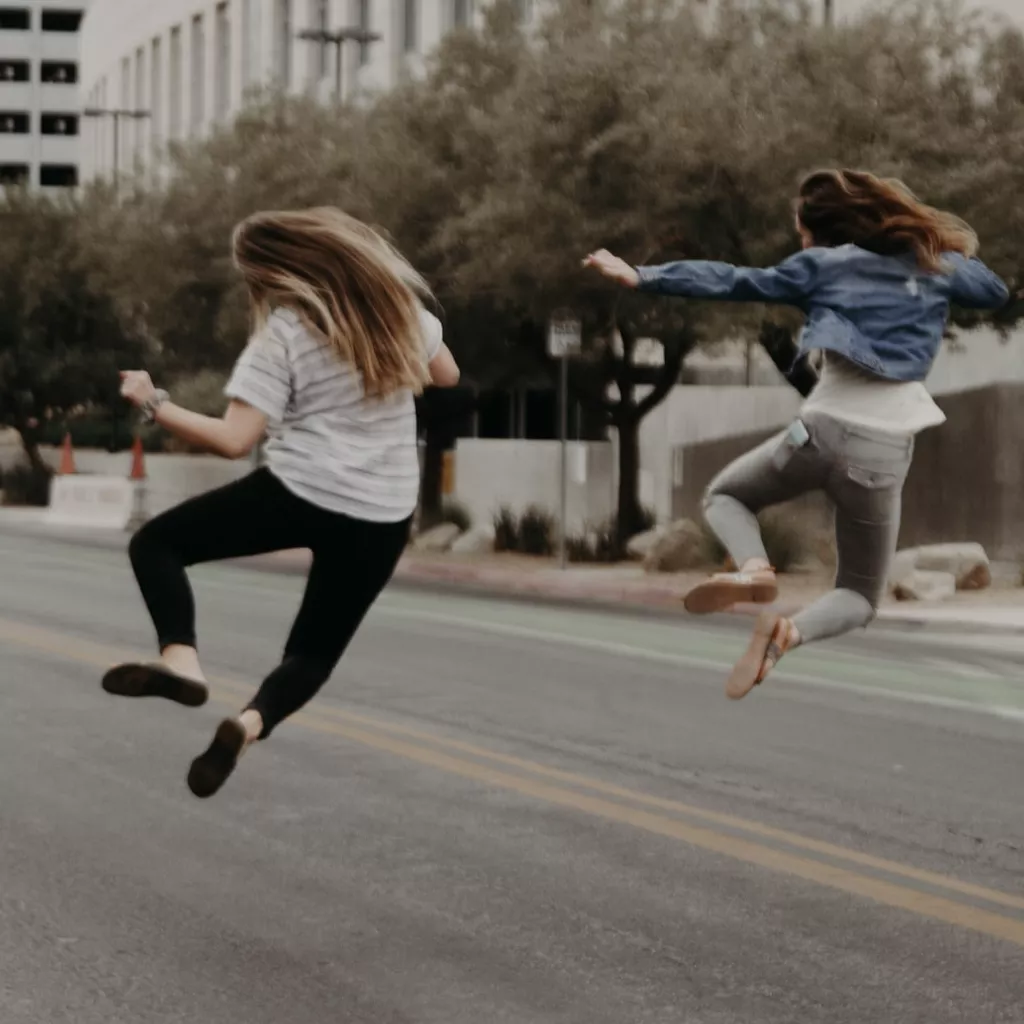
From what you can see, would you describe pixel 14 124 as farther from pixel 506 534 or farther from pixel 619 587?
pixel 619 587

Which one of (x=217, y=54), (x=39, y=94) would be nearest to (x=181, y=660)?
(x=217, y=54)

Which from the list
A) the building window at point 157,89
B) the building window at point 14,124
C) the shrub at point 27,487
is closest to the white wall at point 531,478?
the shrub at point 27,487

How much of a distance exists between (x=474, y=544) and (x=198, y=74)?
114 feet

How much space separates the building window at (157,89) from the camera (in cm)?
6738

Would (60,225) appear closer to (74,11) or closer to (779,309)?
(779,309)

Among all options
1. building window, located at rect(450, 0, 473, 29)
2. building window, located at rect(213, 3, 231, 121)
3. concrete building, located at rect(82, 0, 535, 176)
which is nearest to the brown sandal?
concrete building, located at rect(82, 0, 535, 176)

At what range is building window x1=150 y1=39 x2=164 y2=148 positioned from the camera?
221 ft

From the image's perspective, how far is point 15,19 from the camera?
396 ft

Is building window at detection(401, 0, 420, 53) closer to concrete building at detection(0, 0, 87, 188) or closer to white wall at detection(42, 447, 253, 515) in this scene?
white wall at detection(42, 447, 253, 515)

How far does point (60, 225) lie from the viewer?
48.4 meters

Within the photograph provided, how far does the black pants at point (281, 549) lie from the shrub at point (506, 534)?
25683 mm

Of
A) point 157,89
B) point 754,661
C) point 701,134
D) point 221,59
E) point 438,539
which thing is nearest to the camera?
point 754,661

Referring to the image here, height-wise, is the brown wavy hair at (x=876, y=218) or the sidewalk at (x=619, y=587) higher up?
the brown wavy hair at (x=876, y=218)

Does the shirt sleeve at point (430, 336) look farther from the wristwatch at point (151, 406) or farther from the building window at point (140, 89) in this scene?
the building window at point (140, 89)
